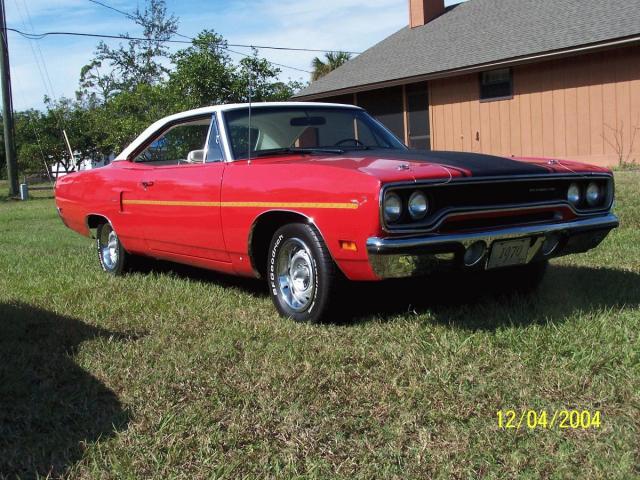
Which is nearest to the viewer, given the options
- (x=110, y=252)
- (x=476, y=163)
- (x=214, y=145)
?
(x=476, y=163)

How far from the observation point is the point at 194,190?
193 inches

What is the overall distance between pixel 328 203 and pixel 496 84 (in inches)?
526

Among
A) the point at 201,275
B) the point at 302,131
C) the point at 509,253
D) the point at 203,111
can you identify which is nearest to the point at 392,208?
the point at 509,253

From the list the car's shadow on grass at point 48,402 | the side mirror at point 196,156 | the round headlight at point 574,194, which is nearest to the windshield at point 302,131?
the side mirror at point 196,156

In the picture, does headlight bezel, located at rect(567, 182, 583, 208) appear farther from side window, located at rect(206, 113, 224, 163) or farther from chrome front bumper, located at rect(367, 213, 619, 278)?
side window, located at rect(206, 113, 224, 163)

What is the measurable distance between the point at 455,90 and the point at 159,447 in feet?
50.9

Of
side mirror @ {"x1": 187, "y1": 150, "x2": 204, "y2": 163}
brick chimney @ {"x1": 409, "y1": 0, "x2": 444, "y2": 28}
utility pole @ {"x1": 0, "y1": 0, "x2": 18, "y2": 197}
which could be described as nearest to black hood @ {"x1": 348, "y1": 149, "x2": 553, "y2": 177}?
side mirror @ {"x1": 187, "y1": 150, "x2": 204, "y2": 163}

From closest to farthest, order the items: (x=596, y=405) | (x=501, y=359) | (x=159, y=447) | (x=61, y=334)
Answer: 1. (x=159, y=447)
2. (x=596, y=405)
3. (x=501, y=359)
4. (x=61, y=334)

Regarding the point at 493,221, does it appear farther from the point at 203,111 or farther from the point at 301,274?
the point at 203,111

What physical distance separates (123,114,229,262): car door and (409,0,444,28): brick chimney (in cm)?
1567

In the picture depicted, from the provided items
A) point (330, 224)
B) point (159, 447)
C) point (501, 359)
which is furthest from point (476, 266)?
point (159, 447)

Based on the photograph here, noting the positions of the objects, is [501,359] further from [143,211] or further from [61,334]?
[143,211]

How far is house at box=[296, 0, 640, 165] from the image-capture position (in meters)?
13.7

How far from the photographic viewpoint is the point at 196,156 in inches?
202
